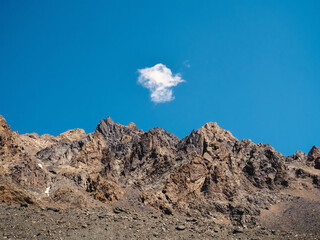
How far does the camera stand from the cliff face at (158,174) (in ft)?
185

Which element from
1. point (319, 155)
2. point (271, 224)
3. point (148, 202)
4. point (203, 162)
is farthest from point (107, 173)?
point (319, 155)

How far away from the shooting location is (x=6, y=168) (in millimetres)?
52875

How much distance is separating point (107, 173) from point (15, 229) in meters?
48.1

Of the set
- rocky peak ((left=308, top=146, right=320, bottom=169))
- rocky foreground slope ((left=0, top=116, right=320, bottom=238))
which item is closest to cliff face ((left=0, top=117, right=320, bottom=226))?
rocky foreground slope ((left=0, top=116, right=320, bottom=238))

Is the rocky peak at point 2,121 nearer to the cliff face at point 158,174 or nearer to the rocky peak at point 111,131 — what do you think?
the cliff face at point 158,174

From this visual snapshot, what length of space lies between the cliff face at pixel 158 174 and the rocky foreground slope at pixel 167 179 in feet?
0.80

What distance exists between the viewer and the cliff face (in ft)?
185

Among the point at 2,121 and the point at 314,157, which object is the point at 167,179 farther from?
the point at 314,157

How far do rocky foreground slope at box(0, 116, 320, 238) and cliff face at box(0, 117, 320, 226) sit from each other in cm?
24

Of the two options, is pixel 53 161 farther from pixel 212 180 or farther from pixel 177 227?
pixel 177 227

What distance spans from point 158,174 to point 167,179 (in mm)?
8129

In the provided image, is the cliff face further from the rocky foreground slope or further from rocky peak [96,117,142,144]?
rocky peak [96,117,142,144]

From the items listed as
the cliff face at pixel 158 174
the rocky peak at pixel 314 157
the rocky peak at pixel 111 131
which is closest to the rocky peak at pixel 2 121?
the cliff face at pixel 158 174

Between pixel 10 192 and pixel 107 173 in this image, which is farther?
pixel 107 173
